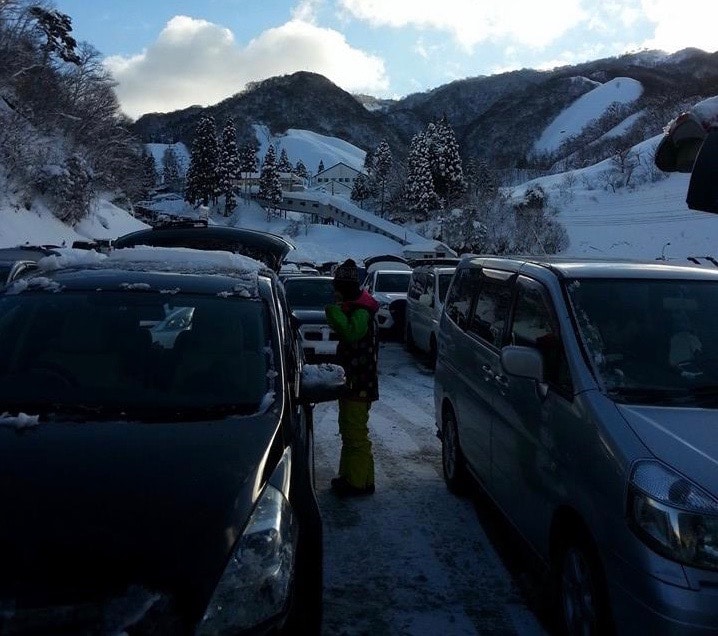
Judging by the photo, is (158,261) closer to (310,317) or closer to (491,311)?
(491,311)

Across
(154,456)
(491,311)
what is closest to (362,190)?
(491,311)

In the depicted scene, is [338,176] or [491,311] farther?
[338,176]

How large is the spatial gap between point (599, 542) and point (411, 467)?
3974mm

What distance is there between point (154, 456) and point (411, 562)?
2.44 metres

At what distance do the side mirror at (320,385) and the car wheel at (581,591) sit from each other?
1394 mm

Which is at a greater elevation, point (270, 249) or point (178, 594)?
point (270, 249)

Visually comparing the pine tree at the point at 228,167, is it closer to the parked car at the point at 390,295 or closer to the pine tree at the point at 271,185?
the pine tree at the point at 271,185

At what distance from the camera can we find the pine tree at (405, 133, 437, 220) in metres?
85.7

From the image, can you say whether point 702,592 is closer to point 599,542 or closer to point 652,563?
point 652,563

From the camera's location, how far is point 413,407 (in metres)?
9.80

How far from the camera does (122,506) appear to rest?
2.45m

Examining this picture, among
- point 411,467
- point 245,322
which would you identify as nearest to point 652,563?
point 245,322

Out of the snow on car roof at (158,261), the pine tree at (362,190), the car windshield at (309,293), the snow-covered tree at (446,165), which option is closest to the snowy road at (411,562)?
the snow on car roof at (158,261)

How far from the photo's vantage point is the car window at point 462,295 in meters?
5.92
